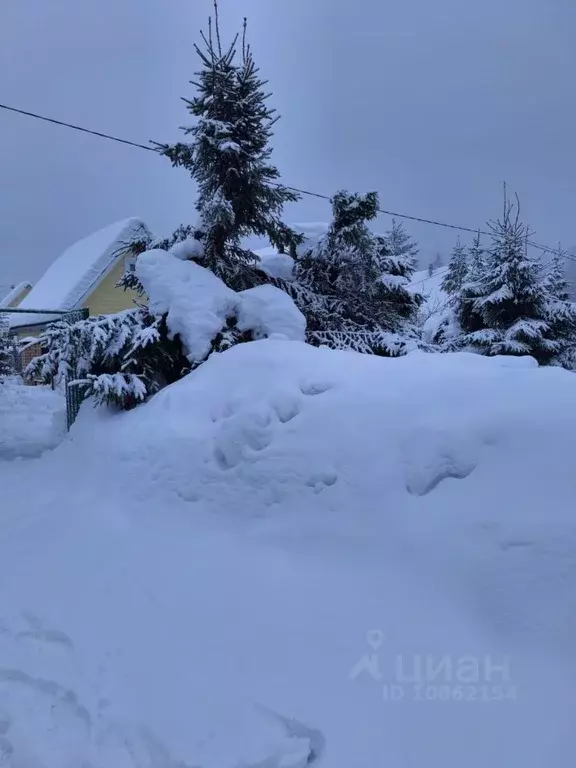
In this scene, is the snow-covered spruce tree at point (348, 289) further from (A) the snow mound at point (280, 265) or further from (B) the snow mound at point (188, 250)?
(B) the snow mound at point (188, 250)

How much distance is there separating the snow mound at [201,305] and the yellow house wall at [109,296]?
12255 mm

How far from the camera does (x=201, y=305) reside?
5645 mm

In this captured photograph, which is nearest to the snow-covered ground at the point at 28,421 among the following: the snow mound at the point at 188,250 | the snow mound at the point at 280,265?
the snow mound at the point at 188,250

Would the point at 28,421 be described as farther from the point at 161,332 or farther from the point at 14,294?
the point at 14,294

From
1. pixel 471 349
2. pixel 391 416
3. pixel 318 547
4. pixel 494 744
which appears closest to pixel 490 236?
pixel 471 349

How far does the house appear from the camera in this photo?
16.6 m

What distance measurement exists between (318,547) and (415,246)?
3316 cm

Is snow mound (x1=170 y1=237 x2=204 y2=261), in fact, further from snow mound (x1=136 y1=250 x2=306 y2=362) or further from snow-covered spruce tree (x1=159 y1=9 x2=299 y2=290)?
snow mound (x1=136 y1=250 x2=306 y2=362)

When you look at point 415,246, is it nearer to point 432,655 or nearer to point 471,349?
point 471,349

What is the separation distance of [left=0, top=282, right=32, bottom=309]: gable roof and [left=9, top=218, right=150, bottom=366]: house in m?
9.41

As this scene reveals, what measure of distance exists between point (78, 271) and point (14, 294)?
13.9m

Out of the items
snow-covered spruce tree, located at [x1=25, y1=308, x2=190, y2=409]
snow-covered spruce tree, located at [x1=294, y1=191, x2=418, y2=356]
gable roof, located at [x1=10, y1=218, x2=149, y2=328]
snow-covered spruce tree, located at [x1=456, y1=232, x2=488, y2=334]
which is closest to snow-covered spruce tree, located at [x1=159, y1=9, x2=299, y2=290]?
snow-covered spruce tree, located at [x1=294, y1=191, x2=418, y2=356]

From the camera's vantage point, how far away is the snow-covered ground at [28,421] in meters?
6.84

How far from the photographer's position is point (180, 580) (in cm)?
299
